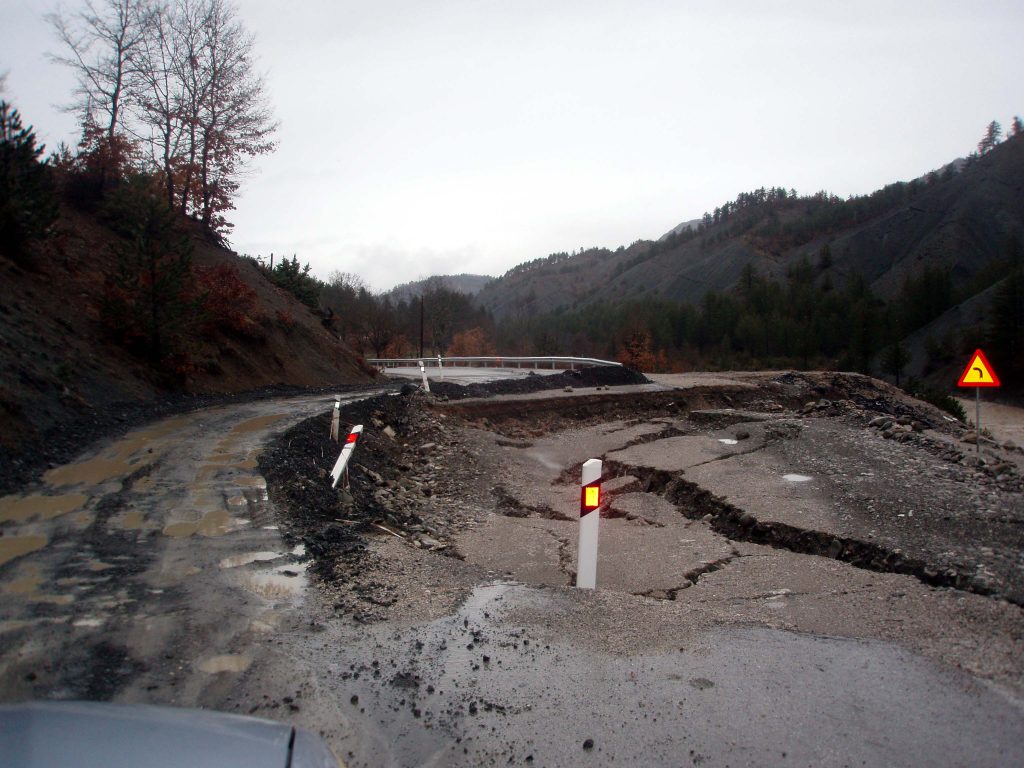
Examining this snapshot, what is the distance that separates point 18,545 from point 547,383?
56.1 feet

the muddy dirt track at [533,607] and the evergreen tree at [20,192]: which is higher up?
the evergreen tree at [20,192]

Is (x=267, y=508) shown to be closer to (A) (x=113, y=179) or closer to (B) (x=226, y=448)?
(B) (x=226, y=448)

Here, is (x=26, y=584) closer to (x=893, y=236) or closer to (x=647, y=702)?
(x=647, y=702)

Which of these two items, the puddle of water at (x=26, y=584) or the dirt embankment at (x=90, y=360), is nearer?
the puddle of water at (x=26, y=584)

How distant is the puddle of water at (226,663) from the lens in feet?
12.4

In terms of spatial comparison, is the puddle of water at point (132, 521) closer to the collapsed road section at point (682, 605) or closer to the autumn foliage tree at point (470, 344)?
the collapsed road section at point (682, 605)

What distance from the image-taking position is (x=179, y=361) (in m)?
16.4

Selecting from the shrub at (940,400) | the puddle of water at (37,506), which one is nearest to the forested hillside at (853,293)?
the shrub at (940,400)

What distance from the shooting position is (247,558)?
5746 millimetres

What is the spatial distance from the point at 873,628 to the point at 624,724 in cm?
220

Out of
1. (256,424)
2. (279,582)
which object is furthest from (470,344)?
(279,582)

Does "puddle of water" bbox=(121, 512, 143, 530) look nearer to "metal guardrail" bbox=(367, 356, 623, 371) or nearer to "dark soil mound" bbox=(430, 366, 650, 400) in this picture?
"dark soil mound" bbox=(430, 366, 650, 400)

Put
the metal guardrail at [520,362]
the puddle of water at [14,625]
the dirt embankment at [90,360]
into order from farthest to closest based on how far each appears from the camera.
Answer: the metal guardrail at [520,362], the dirt embankment at [90,360], the puddle of water at [14,625]

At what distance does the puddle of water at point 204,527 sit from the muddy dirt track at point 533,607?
3cm
